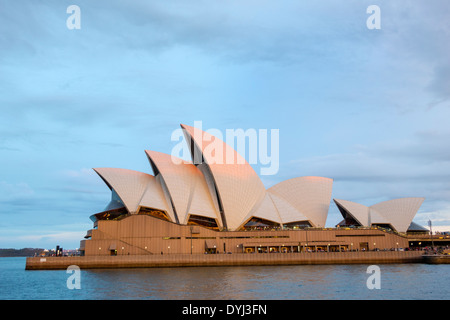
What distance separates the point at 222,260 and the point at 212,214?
22.5 feet

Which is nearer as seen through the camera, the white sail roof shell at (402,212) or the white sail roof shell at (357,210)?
the white sail roof shell at (357,210)

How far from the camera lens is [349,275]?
35.9 metres

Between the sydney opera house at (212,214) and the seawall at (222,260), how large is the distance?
1.83m

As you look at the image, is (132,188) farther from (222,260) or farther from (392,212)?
(392,212)

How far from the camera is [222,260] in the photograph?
50.9m

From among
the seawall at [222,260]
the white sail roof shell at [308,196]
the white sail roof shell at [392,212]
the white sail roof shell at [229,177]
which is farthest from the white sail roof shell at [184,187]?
the white sail roof shell at [392,212]

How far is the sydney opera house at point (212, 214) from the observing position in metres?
52.7

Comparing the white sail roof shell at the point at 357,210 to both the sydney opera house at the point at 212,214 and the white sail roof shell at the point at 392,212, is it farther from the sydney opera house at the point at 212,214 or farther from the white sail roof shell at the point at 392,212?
the sydney opera house at the point at 212,214

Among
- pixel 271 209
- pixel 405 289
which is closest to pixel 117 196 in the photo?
pixel 271 209

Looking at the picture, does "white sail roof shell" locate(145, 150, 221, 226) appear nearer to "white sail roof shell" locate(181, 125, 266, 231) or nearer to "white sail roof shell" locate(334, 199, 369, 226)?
"white sail roof shell" locate(181, 125, 266, 231)

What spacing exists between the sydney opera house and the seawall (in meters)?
Result: 1.83

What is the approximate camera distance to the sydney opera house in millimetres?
52719
